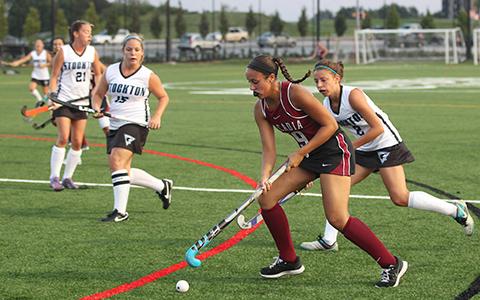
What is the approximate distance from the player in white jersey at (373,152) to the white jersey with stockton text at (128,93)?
8.48 ft

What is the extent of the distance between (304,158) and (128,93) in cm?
332

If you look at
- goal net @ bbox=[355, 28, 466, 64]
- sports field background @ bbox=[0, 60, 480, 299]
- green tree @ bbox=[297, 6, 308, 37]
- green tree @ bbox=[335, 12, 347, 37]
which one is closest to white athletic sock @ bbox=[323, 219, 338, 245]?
sports field background @ bbox=[0, 60, 480, 299]

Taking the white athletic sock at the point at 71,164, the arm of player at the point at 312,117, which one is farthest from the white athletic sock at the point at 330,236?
the white athletic sock at the point at 71,164

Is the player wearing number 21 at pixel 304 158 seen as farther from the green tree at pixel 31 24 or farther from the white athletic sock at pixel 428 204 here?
the green tree at pixel 31 24

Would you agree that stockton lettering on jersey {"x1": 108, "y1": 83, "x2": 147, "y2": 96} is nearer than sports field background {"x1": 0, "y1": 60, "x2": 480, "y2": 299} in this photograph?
No

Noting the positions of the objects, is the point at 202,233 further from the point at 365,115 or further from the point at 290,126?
the point at 290,126

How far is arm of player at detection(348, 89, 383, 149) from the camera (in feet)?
24.7

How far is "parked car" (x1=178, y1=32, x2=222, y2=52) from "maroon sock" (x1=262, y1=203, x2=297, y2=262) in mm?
74873

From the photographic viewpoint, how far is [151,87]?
9.75 m

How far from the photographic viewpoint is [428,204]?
8.09 metres

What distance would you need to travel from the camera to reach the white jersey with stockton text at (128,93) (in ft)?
31.7

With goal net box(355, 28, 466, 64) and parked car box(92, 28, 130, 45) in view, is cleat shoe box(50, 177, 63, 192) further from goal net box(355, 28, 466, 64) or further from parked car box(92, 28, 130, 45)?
parked car box(92, 28, 130, 45)

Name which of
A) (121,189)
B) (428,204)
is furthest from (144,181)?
(428,204)

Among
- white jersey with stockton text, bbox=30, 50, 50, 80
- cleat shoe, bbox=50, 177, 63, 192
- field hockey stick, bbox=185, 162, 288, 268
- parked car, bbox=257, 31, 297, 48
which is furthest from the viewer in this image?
parked car, bbox=257, 31, 297, 48
